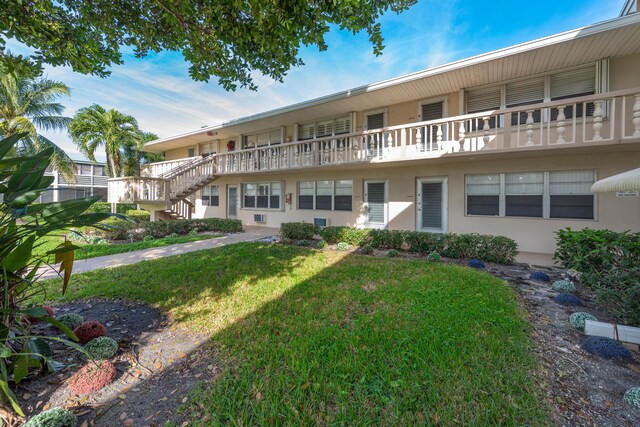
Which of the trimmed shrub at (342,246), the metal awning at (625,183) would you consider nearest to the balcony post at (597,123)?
the metal awning at (625,183)

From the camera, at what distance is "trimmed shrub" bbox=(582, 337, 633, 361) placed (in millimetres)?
2736

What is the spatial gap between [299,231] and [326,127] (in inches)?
210

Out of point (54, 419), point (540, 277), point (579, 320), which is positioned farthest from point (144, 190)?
point (579, 320)

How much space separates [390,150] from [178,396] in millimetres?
8486

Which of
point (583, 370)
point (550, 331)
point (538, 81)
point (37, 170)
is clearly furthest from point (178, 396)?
point (538, 81)

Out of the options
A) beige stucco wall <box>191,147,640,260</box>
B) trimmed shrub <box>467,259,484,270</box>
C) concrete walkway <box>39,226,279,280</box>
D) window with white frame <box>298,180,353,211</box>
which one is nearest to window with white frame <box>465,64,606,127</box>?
beige stucco wall <box>191,147,640,260</box>

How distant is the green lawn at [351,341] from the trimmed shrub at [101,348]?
0.87 m

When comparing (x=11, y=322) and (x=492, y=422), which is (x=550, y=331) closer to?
(x=492, y=422)

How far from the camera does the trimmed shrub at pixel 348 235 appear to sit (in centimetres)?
838

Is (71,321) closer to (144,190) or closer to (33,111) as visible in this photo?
(144,190)

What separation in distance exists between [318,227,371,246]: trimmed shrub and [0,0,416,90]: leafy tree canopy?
501 centimetres

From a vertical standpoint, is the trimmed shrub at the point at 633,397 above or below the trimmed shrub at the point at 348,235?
below

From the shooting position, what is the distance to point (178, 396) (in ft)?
7.28

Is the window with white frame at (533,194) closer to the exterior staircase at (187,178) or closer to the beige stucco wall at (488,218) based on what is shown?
the beige stucco wall at (488,218)
